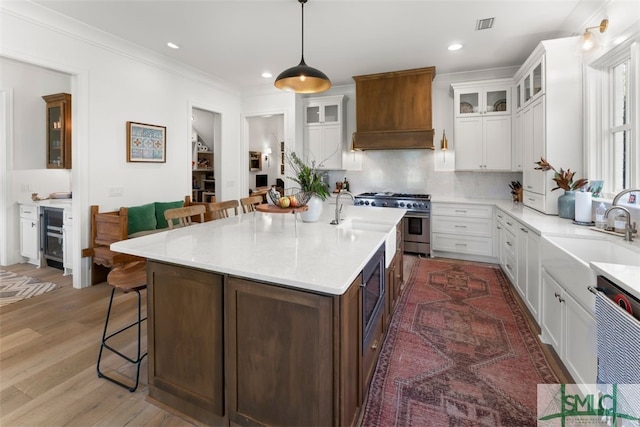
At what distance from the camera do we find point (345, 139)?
5762 millimetres

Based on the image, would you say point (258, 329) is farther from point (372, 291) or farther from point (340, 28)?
point (340, 28)

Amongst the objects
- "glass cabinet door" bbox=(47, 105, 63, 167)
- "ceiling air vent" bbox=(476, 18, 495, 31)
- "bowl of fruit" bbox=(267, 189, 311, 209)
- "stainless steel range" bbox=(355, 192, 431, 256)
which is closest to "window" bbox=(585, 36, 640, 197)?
"ceiling air vent" bbox=(476, 18, 495, 31)

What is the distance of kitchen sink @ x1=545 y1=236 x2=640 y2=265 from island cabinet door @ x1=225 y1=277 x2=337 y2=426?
1.72 metres

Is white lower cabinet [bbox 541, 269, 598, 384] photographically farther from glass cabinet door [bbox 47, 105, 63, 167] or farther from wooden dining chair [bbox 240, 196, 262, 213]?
glass cabinet door [bbox 47, 105, 63, 167]

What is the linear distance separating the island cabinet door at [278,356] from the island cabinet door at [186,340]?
9 centimetres

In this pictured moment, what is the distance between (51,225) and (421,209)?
17.6 feet

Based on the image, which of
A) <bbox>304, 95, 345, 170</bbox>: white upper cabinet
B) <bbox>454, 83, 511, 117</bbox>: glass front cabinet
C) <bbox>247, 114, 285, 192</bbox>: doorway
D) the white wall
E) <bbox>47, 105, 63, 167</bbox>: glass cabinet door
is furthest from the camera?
<bbox>247, 114, 285, 192</bbox>: doorway

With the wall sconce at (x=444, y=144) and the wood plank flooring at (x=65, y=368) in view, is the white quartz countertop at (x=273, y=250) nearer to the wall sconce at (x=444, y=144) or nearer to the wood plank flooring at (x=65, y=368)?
the wood plank flooring at (x=65, y=368)

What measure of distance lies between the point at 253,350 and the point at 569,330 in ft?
6.28

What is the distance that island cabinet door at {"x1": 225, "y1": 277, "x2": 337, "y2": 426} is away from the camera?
130 centimetres

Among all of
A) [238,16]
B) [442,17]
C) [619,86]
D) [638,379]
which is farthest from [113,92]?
[619,86]

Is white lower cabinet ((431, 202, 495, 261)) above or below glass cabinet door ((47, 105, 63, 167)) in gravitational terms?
below

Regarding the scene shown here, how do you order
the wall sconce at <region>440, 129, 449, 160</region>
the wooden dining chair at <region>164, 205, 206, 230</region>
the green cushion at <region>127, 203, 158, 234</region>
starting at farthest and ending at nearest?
the wall sconce at <region>440, 129, 449, 160</region> → the green cushion at <region>127, 203, 158, 234</region> → the wooden dining chair at <region>164, 205, 206, 230</region>

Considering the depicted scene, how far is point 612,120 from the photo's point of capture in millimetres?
2752
